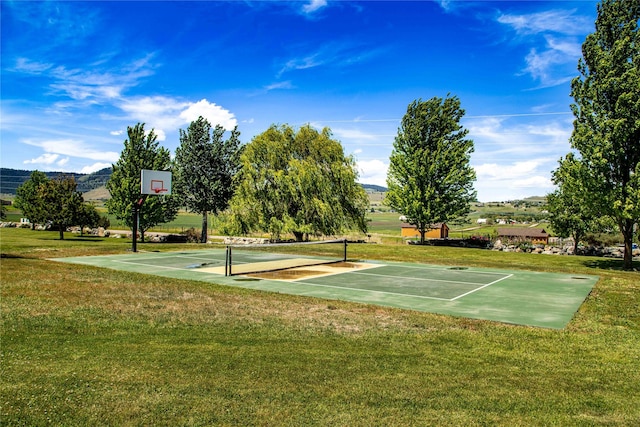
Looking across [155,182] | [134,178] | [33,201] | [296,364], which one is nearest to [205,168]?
[134,178]

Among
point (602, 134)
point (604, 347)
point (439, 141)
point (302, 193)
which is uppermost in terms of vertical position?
point (439, 141)

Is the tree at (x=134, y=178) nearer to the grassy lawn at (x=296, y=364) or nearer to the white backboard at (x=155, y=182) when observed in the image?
the white backboard at (x=155, y=182)

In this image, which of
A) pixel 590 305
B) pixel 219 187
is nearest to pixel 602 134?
pixel 590 305

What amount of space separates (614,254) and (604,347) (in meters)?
30.3

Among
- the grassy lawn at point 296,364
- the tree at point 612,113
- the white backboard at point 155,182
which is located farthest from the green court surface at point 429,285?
the white backboard at point 155,182

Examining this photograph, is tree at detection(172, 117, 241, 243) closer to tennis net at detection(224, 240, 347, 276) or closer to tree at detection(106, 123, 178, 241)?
tree at detection(106, 123, 178, 241)

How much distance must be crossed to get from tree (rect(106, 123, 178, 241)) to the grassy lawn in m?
26.9

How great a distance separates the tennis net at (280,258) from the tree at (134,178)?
11761 millimetres

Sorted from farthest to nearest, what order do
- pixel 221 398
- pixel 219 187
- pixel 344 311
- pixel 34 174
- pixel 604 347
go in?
pixel 34 174
pixel 219 187
pixel 344 311
pixel 604 347
pixel 221 398

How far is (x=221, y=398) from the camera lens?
4840 mm

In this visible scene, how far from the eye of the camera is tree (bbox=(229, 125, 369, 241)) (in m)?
32.9

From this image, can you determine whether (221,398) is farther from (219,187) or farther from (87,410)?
(219,187)

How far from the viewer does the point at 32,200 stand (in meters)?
42.1

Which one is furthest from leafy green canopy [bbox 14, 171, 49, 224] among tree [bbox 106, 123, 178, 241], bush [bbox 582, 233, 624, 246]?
bush [bbox 582, 233, 624, 246]
